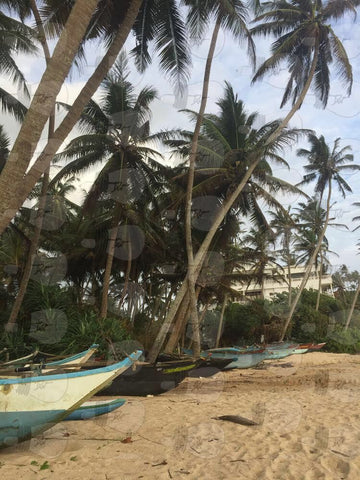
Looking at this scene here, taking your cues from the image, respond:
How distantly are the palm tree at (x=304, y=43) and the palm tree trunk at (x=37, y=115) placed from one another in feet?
36.0

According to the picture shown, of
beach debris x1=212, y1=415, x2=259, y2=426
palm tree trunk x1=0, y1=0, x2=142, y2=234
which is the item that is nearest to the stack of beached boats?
beach debris x1=212, y1=415, x2=259, y2=426

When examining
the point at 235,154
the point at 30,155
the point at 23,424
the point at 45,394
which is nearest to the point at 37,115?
the point at 30,155

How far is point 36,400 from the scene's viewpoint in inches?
205

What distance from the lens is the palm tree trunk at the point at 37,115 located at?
17.8 ft

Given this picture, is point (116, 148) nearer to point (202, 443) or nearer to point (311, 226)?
point (202, 443)

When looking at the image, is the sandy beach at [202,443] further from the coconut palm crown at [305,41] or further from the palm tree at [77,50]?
the coconut palm crown at [305,41]

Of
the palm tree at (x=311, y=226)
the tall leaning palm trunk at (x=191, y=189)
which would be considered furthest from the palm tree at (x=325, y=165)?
the tall leaning palm trunk at (x=191, y=189)

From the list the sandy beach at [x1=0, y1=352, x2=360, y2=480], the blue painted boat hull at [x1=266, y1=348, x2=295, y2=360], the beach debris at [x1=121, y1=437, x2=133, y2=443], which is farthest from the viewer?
the blue painted boat hull at [x1=266, y1=348, x2=295, y2=360]

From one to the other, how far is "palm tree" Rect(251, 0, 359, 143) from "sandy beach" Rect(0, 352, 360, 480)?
11.1 metres

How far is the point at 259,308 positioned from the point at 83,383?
24.0 metres

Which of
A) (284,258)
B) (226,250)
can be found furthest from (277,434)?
(284,258)

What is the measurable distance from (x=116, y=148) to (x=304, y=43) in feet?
30.8

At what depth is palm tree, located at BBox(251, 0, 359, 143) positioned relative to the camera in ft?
52.4

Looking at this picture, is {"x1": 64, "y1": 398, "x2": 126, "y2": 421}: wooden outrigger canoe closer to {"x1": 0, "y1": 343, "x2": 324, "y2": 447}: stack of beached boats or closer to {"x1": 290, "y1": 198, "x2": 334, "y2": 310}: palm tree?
{"x1": 0, "y1": 343, "x2": 324, "y2": 447}: stack of beached boats
